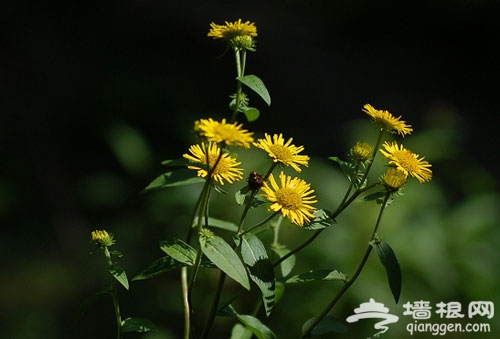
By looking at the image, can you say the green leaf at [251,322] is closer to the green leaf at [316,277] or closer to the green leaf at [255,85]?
the green leaf at [316,277]

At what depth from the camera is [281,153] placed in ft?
2.77

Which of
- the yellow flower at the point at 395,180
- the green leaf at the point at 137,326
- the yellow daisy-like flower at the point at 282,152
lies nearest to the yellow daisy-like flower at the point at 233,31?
the yellow daisy-like flower at the point at 282,152

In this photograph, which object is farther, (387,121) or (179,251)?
(387,121)

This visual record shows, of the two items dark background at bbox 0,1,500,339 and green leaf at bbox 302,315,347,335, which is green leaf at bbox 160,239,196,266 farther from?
dark background at bbox 0,1,500,339

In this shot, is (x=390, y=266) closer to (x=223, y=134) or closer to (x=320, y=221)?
(x=320, y=221)

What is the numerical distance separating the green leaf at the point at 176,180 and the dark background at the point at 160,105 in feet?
3.05

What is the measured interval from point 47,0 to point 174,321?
6.77 feet

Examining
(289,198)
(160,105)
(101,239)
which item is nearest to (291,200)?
(289,198)

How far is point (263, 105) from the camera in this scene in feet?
10.5

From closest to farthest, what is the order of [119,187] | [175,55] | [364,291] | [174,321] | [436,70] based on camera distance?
[364,291] → [174,321] → [119,187] → [175,55] → [436,70]

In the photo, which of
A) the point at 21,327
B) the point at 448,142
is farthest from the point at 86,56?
the point at 448,142

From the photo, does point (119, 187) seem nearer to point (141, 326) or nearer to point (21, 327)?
point (21, 327)

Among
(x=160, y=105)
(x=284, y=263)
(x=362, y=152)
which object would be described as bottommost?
(x=284, y=263)

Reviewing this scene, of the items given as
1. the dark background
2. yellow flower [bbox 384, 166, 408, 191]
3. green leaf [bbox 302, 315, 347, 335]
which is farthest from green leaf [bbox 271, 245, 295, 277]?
the dark background
